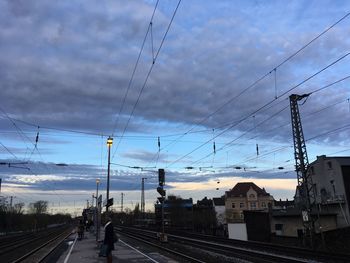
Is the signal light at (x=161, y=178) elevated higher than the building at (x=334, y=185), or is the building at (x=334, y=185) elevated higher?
the building at (x=334, y=185)

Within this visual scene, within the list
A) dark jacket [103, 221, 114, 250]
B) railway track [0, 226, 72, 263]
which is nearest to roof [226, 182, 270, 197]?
railway track [0, 226, 72, 263]

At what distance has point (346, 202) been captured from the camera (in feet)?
185

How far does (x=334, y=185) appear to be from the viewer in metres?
61.7

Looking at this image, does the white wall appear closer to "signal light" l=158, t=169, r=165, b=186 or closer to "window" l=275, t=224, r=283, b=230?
"window" l=275, t=224, r=283, b=230

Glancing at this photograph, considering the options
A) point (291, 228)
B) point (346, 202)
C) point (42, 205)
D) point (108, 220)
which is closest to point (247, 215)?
point (291, 228)

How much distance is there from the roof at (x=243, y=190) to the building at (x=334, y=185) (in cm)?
5581

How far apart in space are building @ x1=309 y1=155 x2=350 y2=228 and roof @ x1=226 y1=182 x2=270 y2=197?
183 ft

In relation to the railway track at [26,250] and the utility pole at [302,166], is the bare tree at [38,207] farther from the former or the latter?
the utility pole at [302,166]

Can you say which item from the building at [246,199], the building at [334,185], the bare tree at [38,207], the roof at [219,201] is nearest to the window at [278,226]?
the building at [334,185]

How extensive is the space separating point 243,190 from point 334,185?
63.3 metres

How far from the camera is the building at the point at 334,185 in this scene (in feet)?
183

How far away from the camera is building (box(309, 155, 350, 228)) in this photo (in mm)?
55875

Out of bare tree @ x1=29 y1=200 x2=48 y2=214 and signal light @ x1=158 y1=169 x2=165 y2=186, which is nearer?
signal light @ x1=158 y1=169 x2=165 y2=186

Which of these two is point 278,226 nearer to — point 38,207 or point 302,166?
point 302,166
